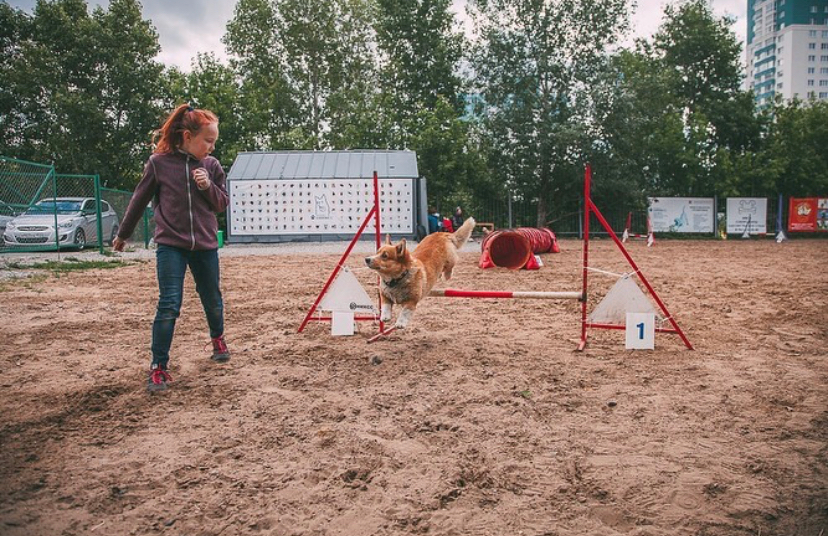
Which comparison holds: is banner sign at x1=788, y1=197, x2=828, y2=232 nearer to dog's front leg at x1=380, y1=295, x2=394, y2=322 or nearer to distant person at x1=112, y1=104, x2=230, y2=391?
dog's front leg at x1=380, y1=295, x2=394, y2=322

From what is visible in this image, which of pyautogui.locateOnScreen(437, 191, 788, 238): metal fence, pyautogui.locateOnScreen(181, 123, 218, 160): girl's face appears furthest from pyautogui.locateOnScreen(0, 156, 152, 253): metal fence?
pyautogui.locateOnScreen(437, 191, 788, 238): metal fence

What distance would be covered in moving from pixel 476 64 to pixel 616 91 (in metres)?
6.60

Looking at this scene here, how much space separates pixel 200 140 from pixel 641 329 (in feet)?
12.9

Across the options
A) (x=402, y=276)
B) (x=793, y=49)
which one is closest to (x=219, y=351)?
(x=402, y=276)

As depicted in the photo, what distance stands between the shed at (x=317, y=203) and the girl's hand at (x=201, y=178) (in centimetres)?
1714

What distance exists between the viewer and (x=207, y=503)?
2303 millimetres

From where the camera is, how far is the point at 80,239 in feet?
51.0

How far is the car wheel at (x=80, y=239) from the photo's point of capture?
15.3m

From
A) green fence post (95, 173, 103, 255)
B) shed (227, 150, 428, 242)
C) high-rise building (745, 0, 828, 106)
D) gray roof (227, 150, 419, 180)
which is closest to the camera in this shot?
green fence post (95, 173, 103, 255)

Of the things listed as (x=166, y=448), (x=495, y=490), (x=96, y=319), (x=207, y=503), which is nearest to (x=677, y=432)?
(x=495, y=490)

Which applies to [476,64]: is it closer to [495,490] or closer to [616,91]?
[616,91]

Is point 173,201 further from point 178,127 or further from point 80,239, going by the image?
point 80,239

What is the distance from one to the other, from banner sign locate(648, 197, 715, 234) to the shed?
1261 centimetres

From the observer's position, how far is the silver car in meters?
13.2
